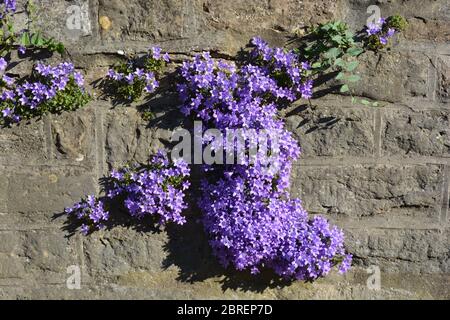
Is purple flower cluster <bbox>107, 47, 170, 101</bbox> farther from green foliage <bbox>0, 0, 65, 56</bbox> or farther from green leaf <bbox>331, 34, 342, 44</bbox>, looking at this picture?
green leaf <bbox>331, 34, 342, 44</bbox>

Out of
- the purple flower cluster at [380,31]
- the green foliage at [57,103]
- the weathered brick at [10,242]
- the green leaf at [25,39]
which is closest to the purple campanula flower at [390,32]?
the purple flower cluster at [380,31]

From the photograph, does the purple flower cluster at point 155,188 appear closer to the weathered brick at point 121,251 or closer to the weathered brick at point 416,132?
the weathered brick at point 121,251

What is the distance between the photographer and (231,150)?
3.59 metres

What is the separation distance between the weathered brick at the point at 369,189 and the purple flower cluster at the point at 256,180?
0.16 m

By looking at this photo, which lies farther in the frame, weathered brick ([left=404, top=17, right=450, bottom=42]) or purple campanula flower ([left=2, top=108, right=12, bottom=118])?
weathered brick ([left=404, top=17, right=450, bottom=42])

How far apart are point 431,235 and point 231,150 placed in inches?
64.9

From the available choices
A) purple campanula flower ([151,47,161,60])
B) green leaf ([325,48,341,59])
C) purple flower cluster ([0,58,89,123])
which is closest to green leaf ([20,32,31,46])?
purple flower cluster ([0,58,89,123])

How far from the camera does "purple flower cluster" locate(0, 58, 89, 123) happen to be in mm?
3582

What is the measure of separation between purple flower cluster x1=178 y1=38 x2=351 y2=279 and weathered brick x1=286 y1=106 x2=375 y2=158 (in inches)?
5.3

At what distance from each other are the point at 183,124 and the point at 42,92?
3.22 ft

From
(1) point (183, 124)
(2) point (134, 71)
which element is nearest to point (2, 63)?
(2) point (134, 71)

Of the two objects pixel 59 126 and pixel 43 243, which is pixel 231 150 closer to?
pixel 59 126

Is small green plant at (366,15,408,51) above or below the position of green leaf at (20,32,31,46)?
above

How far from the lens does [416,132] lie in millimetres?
3828
